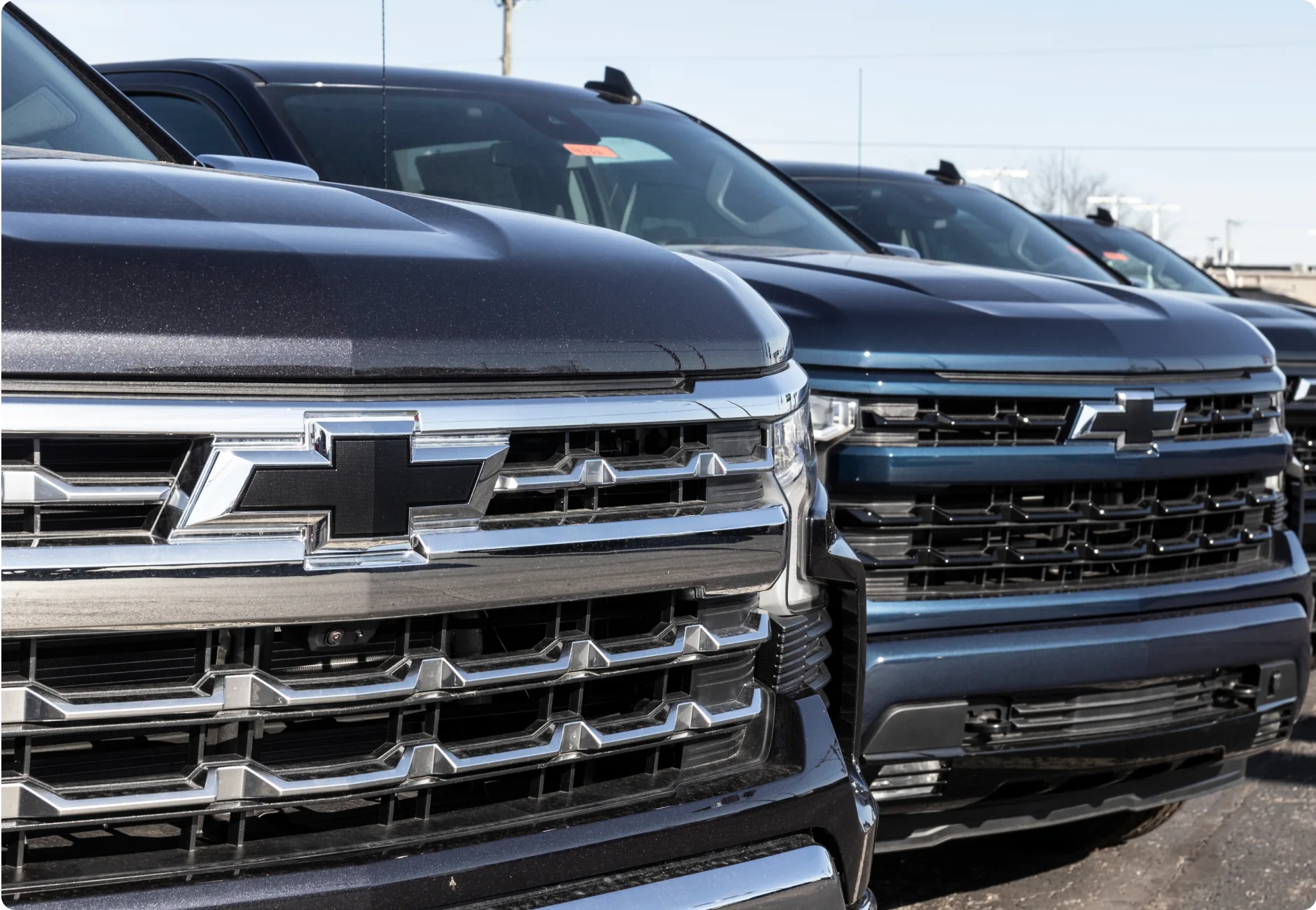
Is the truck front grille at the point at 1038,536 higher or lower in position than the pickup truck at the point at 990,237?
lower

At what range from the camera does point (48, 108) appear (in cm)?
320

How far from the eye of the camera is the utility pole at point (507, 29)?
3347 cm

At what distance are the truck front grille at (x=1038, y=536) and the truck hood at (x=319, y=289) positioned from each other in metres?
1.18

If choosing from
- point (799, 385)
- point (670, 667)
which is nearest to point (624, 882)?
point (670, 667)

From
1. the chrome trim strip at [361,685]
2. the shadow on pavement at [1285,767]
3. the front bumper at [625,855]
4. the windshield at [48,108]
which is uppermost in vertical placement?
the windshield at [48,108]

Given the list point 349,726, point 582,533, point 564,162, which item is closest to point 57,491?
point 349,726

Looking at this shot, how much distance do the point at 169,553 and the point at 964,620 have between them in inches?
87.5

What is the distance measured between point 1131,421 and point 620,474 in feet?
6.84

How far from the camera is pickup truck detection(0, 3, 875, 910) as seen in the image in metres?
1.67

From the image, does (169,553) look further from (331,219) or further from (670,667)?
(670,667)

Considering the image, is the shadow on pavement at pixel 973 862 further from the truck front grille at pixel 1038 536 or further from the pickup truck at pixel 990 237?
the pickup truck at pixel 990 237

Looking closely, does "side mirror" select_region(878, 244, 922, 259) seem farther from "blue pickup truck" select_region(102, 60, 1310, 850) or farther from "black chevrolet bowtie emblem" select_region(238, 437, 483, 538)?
"black chevrolet bowtie emblem" select_region(238, 437, 483, 538)

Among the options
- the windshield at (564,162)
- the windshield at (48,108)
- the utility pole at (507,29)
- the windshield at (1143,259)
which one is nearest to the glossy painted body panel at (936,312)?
the windshield at (564,162)

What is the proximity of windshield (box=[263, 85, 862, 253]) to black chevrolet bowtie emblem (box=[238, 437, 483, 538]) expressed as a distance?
8.15 ft
